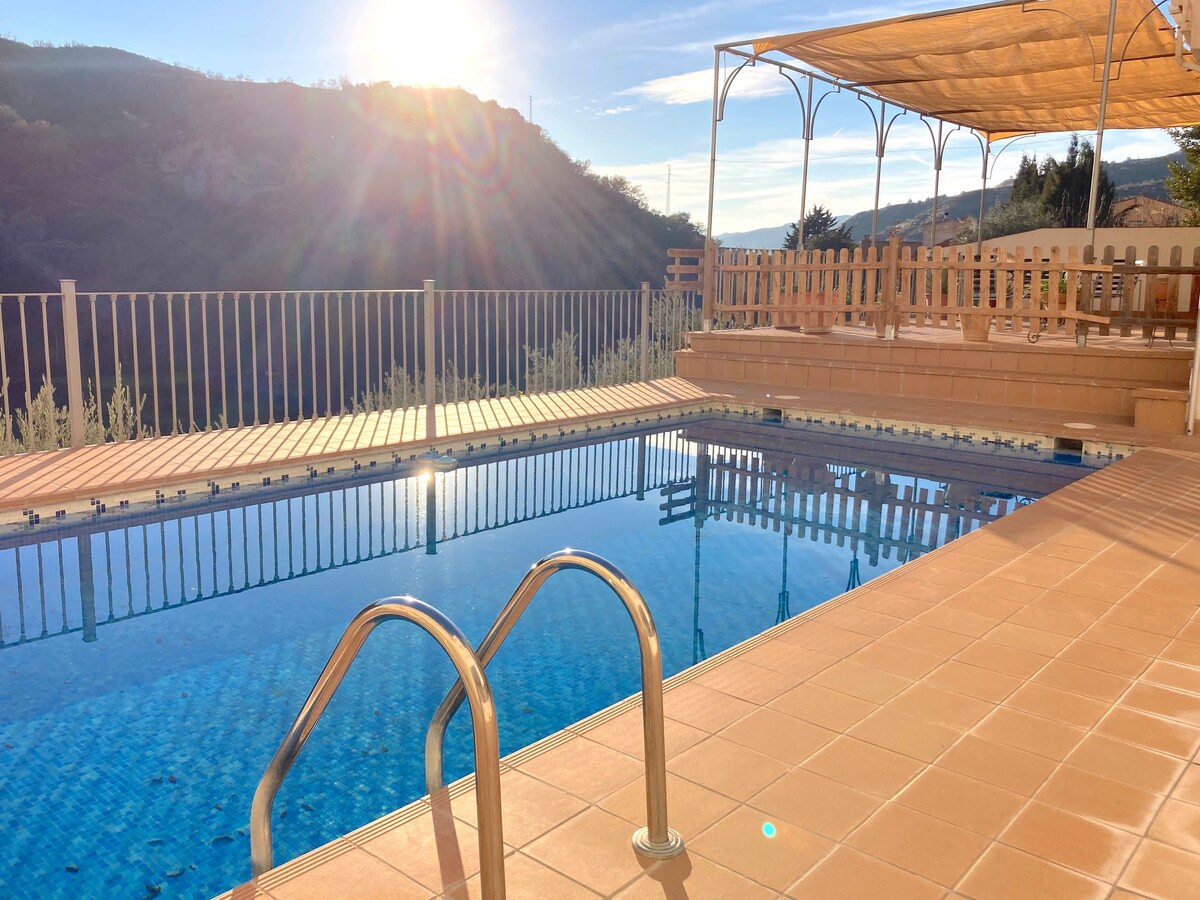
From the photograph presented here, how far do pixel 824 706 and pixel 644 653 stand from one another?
1146mm

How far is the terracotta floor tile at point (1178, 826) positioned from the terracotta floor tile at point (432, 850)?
1.53m

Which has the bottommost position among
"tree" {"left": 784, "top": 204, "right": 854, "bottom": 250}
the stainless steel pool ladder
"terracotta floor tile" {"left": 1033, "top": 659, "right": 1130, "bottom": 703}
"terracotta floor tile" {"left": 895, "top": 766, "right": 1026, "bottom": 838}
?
"terracotta floor tile" {"left": 895, "top": 766, "right": 1026, "bottom": 838}

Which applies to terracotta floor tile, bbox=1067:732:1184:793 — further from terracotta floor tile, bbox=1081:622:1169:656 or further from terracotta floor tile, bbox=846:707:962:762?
terracotta floor tile, bbox=1081:622:1169:656

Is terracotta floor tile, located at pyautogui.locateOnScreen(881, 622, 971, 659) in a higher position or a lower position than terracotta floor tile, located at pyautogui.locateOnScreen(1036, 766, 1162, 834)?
higher

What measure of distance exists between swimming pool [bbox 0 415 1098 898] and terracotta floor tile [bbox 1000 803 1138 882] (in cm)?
153

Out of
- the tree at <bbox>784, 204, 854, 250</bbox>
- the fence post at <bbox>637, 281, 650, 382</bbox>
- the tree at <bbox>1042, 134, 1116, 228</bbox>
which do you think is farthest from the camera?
the tree at <bbox>1042, 134, 1116, 228</bbox>

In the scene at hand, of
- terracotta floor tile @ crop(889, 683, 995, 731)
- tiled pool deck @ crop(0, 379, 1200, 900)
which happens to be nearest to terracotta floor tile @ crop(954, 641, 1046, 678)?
tiled pool deck @ crop(0, 379, 1200, 900)

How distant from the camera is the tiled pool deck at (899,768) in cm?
201

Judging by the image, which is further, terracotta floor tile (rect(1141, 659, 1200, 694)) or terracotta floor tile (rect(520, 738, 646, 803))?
terracotta floor tile (rect(1141, 659, 1200, 694))

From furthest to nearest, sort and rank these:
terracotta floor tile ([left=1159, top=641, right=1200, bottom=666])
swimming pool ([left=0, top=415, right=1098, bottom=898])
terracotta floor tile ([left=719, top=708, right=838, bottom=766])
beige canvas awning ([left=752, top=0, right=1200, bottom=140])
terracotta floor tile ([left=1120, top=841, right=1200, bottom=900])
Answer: beige canvas awning ([left=752, top=0, right=1200, bottom=140]), terracotta floor tile ([left=1159, top=641, right=1200, bottom=666]), swimming pool ([left=0, top=415, right=1098, bottom=898]), terracotta floor tile ([left=719, top=708, right=838, bottom=766]), terracotta floor tile ([left=1120, top=841, right=1200, bottom=900])

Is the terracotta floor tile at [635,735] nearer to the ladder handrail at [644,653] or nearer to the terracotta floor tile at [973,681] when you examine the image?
the ladder handrail at [644,653]

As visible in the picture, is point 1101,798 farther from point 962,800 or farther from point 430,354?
point 430,354

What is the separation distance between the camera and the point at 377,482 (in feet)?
21.0

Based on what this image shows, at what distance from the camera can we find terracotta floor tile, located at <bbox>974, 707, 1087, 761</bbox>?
2576mm
